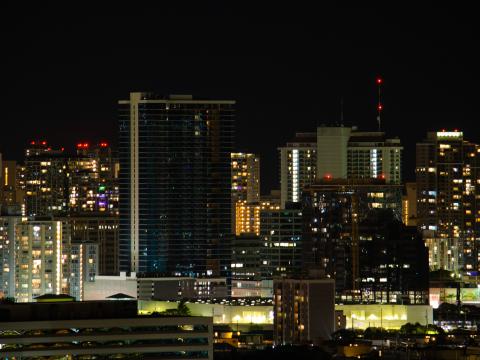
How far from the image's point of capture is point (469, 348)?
10125 centimetres

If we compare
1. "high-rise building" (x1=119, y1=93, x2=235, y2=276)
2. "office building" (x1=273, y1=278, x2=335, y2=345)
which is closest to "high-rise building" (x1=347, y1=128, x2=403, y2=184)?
"high-rise building" (x1=119, y1=93, x2=235, y2=276)

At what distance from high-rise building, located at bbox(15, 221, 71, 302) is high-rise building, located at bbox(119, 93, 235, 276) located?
766 centimetres

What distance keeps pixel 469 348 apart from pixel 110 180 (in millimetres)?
86907

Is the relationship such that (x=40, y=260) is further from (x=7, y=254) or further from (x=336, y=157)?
(x=336, y=157)

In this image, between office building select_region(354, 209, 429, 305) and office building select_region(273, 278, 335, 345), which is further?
office building select_region(354, 209, 429, 305)

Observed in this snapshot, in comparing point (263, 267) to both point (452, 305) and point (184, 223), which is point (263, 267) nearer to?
point (184, 223)

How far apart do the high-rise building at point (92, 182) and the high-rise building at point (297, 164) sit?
43.5 feet

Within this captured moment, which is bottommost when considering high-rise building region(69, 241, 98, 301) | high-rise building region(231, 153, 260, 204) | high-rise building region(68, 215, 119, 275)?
high-rise building region(69, 241, 98, 301)

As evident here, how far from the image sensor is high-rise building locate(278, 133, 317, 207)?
176500 mm

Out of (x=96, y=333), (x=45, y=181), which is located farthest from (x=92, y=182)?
(x=96, y=333)

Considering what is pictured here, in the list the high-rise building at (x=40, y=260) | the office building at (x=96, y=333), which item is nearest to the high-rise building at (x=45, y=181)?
the high-rise building at (x=40, y=260)

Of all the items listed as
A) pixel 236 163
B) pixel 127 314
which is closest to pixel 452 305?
pixel 236 163

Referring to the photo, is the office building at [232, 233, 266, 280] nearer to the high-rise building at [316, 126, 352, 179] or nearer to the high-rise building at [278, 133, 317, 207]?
the high-rise building at [316, 126, 352, 179]

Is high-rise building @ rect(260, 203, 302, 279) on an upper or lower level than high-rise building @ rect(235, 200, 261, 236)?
lower
